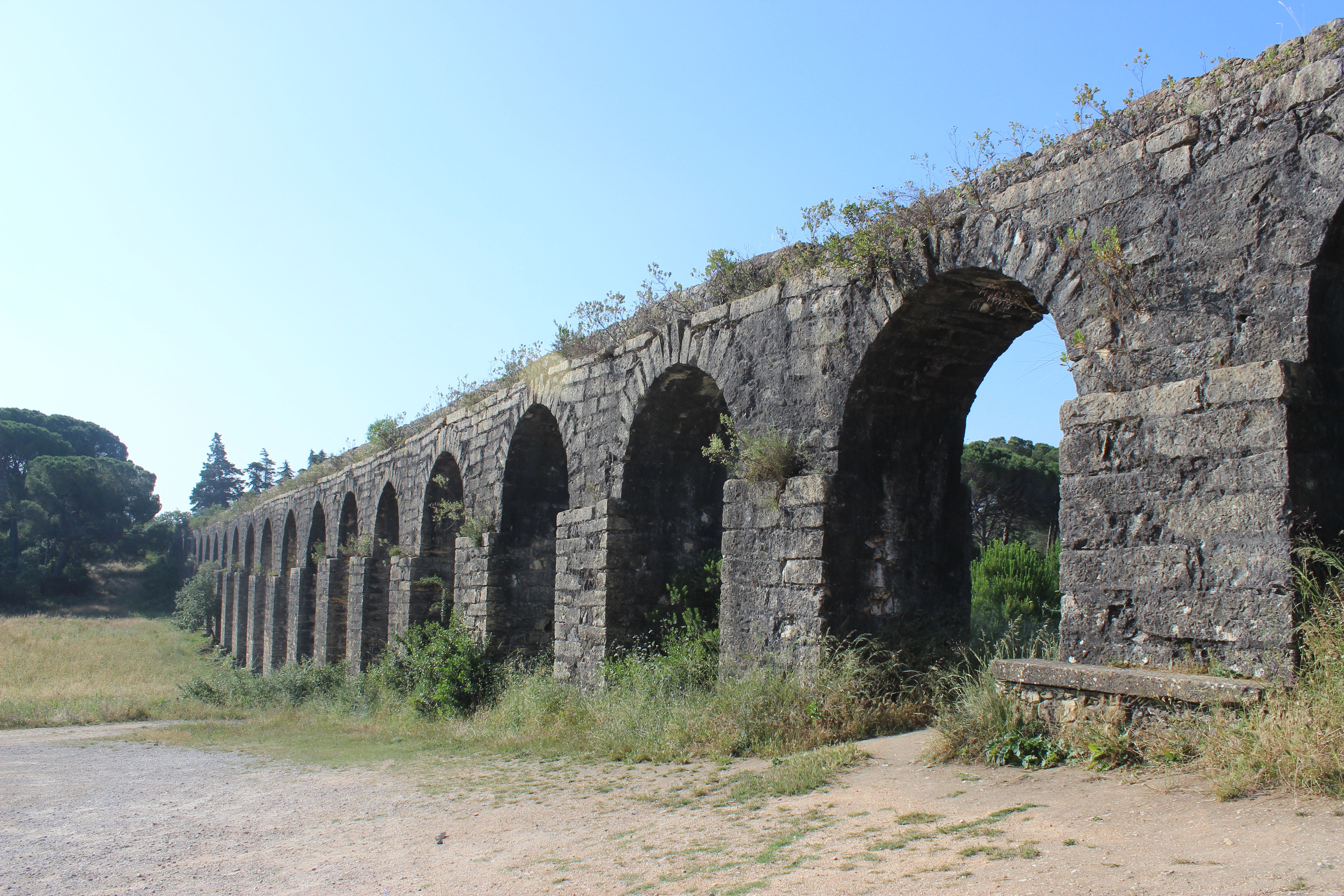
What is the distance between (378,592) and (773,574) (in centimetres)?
1054

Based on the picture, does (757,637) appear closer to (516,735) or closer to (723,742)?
(723,742)

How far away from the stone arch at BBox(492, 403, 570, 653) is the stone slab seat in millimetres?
7104

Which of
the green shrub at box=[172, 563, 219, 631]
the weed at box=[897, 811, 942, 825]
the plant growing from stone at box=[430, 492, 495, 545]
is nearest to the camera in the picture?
the weed at box=[897, 811, 942, 825]

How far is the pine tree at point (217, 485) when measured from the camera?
70.2 m

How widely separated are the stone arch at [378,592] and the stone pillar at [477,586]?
3493mm

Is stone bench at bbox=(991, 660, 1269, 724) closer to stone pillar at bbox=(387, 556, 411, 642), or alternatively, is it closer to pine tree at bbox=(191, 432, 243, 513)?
stone pillar at bbox=(387, 556, 411, 642)

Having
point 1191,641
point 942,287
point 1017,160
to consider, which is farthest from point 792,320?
point 1191,641

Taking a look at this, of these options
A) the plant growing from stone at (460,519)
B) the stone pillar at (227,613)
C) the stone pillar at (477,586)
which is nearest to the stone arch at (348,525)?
the plant growing from stone at (460,519)

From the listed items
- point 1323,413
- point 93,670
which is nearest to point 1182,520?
point 1323,413

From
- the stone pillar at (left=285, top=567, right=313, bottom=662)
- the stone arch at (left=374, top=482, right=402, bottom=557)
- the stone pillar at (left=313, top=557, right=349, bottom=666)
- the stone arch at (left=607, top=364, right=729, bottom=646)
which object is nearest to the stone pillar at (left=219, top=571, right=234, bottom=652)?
the stone pillar at (left=285, top=567, right=313, bottom=662)

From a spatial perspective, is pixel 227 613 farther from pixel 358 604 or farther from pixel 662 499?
pixel 662 499

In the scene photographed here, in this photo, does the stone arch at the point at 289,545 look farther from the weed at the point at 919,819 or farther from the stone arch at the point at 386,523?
the weed at the point at 919,819

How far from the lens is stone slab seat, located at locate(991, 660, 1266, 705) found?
3959mm

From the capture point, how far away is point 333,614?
17.8 metres
